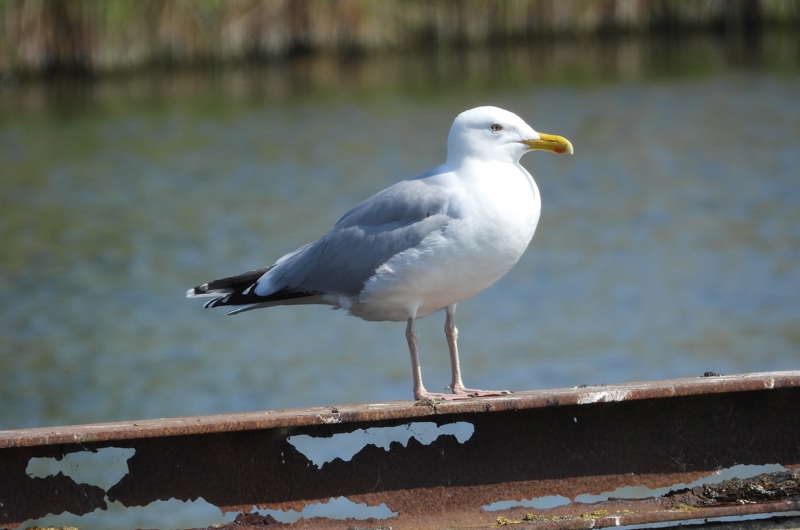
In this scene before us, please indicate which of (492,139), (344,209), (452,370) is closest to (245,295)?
(452,370)

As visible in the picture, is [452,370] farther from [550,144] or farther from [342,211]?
[342,211]

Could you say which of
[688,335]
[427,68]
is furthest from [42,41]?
[688,335]

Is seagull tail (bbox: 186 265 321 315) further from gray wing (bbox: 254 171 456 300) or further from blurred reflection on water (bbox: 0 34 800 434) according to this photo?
blurred reflection on water (bbox: 0 34 800 434)

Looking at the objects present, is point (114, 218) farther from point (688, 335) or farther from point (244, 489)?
point (244, 489)

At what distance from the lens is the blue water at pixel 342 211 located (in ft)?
30.5

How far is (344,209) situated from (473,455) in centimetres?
1010

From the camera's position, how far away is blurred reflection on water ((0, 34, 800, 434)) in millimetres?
9297

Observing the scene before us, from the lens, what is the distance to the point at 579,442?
3559 mm

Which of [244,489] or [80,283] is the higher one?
[244,489]

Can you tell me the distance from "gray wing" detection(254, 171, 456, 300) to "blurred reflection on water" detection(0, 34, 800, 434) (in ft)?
13.3

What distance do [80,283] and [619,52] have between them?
1371 centimetres

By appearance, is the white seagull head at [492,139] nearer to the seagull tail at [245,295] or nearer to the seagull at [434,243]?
the seagull at [434,243]

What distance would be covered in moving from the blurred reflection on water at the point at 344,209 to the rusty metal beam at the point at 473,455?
500cm

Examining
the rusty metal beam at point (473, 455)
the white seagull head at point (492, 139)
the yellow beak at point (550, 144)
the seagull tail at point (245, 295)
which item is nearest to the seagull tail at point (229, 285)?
the seagull tail at point (245, 295)
